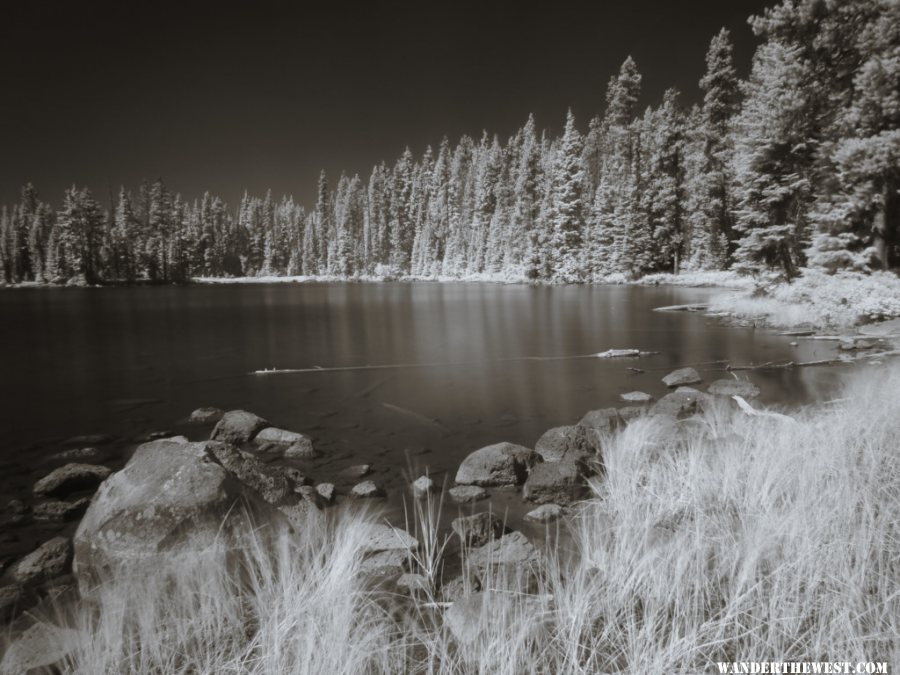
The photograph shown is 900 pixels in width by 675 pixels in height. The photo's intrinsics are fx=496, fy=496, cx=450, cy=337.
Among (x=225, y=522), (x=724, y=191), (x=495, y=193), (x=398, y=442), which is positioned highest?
(x=495, y=193)

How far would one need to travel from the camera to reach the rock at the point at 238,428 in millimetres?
8164

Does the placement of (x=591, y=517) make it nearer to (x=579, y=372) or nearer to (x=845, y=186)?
(x=579, y=372)

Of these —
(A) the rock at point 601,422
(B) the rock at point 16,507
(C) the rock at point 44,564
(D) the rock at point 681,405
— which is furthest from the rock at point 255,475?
(D) the rock at point 681,405

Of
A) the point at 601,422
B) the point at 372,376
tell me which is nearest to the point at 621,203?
the point at 372,376

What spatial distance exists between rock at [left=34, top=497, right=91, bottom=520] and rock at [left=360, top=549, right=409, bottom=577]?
4.01m

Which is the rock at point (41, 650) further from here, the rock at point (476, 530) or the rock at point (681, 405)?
the rock at point (681, 405)

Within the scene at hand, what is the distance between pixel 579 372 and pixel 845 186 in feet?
47.9

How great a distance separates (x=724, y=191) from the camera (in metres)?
41.2

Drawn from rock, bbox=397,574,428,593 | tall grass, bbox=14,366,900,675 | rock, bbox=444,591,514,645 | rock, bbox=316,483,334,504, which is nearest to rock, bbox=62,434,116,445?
rock, bbox=316,483,334,504

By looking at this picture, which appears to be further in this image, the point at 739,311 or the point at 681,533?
the point at 739,311

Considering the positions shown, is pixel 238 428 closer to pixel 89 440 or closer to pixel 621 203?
pixel 89 440

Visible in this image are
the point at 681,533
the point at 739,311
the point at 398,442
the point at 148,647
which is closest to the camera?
the point at 148,647

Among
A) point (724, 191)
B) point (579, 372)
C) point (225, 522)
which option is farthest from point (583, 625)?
point (724, 191)

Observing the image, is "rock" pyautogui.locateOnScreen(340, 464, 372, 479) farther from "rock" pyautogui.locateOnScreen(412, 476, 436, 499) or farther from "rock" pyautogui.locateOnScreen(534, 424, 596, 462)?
"rock" pyautogui.locateOnScreen(534, 424, 596, 462)
